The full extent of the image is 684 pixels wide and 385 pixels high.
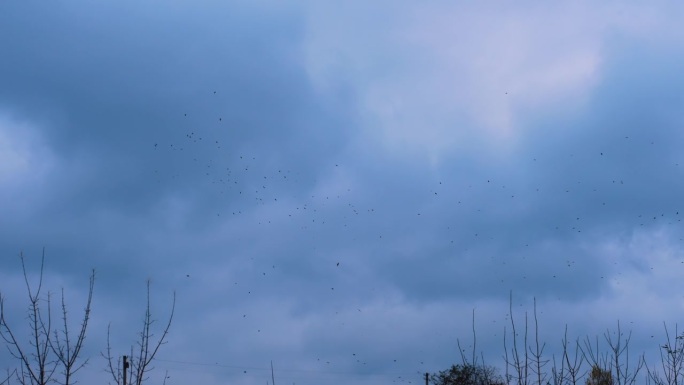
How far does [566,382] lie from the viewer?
16.8 meters

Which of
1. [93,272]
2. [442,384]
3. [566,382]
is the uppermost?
[442,384]

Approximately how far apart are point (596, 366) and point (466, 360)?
9.66 feet

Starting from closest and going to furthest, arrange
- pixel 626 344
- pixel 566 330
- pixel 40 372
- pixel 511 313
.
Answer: pixel 40 372, pixel 511 313, pixel 566 330, pixel 626 344

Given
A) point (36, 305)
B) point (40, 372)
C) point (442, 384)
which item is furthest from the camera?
point (442, 384)

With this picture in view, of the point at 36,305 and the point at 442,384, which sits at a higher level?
the point at 442,384

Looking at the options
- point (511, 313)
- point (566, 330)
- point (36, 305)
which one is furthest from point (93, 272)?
point (566, 330)

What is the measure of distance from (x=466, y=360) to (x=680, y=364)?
502cm

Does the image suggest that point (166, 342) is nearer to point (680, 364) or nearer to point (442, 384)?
point (680, 364)

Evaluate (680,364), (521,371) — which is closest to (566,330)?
(521,371)

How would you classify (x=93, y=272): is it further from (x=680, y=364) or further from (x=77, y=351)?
(x=680, y=364)

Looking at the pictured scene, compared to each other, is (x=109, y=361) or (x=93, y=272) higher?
(x=93, y=272)

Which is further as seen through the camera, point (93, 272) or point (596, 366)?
point (596, 366)

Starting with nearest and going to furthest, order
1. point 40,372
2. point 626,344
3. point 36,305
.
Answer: point 40,372 < point 36,305 < point 626,344

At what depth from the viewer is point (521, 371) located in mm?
15297
